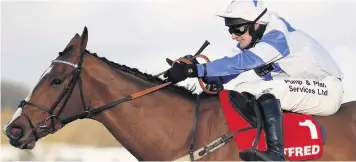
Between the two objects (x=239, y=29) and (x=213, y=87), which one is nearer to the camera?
(x=239, y=29)

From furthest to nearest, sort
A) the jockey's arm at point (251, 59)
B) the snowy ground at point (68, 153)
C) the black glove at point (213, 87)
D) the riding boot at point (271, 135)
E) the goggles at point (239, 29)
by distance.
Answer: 1. the snowy ground at point (68, 153)
2. the black glove at point (213, 87)
3. the goggles at point (239, 29)
4. the jockey's arm at point (251, 59)
5. the riding boot at point (271, 135)

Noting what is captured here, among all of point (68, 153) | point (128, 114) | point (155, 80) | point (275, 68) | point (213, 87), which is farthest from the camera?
point (68, 153)

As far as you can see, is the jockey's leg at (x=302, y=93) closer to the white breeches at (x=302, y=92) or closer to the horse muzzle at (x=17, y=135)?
the white breeches at (x=302, y=92)

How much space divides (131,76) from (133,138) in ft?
1.96

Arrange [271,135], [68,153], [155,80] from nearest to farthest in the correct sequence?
[271,135]
[155,80]
[68,153]

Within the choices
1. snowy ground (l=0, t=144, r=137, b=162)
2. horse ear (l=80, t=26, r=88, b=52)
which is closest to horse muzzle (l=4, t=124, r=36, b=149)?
horse ear (l=80, t=26, r=88, b=52)

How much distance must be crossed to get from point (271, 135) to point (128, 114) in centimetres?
130

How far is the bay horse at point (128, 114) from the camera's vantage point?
5336 mm

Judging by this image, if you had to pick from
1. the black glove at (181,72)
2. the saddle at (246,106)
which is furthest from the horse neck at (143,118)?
the saddle at (246,106)

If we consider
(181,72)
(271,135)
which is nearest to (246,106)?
(271,135)

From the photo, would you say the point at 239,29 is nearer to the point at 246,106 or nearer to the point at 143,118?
the point at 246,106

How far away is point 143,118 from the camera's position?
5.48 metres

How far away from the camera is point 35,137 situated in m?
5.38

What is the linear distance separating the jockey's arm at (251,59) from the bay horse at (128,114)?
15.7 inches
